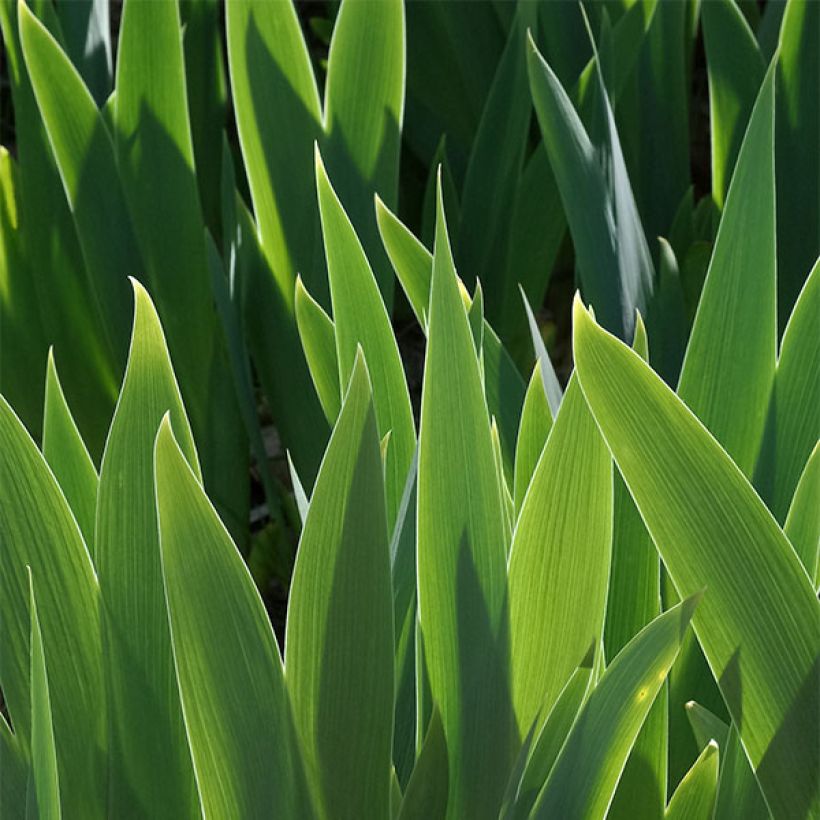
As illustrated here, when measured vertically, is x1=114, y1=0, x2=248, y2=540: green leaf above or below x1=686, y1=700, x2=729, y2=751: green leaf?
above

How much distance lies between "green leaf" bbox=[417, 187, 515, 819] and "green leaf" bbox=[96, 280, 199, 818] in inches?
5.2

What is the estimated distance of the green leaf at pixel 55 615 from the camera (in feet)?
1.82

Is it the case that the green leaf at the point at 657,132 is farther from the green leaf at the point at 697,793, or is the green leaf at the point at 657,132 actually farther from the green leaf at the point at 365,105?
the green leaf at the point at 697,793

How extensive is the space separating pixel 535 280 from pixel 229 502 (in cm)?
38

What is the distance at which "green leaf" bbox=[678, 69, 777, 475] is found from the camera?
62 centimetres

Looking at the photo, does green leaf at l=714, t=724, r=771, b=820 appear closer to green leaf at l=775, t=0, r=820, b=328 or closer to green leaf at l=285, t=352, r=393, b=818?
green leaf at l=285, t=352, r=393, b=818

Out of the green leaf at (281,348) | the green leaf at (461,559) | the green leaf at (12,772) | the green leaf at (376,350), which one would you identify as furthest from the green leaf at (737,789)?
the green leaf at (281,348)

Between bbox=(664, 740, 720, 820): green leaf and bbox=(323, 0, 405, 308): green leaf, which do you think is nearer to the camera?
bbox=(664, 740, 720, 820): green leaf

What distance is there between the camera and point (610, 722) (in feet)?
1.59

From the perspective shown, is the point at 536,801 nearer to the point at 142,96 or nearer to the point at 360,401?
the point at 360,401

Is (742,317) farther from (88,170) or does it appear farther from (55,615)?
(88,170)

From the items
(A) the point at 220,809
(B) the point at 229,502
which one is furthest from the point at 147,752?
(B) the point at 229,502

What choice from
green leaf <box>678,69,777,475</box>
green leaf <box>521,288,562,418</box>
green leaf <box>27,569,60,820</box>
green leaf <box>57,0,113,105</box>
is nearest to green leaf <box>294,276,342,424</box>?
green leaf <box>521,288,562,418</box>

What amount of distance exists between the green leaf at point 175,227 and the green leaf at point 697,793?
2.07 ft
